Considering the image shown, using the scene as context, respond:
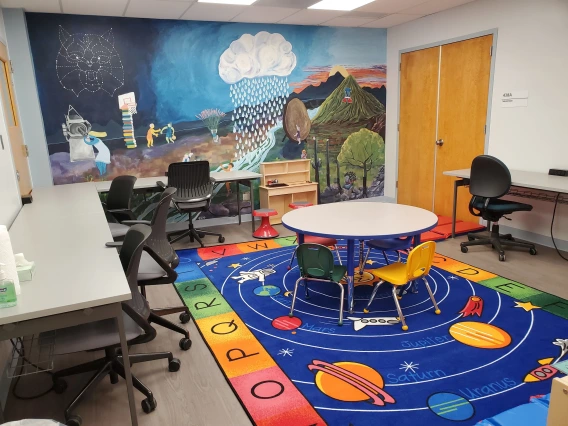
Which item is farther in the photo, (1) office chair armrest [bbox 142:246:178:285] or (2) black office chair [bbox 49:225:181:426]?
(1) office chair armrest [bbox 142:246:178:285]

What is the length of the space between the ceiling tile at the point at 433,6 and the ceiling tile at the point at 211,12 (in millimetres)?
2167

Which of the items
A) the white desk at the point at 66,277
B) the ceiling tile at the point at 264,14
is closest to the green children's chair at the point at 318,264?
the white desk at the point at 66,277

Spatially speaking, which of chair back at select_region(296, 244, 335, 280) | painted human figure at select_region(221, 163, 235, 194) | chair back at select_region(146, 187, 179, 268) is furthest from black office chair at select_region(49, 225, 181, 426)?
painted human figure at select_region(221, 163, 235, 194)

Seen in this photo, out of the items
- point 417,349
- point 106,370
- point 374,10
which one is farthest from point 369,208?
point 374,10

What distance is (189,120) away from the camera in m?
5.66

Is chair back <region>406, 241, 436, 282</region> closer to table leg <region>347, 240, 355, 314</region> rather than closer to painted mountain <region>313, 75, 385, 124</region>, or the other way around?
table leg <region>347, 240, 355, 314</region>

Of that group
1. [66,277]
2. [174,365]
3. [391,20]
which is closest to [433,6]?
[391,20]

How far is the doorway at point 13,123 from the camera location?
400 cm

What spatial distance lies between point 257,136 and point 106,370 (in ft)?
14.0

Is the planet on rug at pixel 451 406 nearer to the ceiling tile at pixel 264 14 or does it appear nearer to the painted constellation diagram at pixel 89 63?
the ceiling tile at pixel 264 14

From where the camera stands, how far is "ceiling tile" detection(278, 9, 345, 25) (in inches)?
208

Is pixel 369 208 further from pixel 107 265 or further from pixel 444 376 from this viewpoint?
pixel 107 265

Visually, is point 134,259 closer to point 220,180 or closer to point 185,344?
point 185,344

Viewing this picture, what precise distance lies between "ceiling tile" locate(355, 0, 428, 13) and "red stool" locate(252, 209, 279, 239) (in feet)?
8.93
